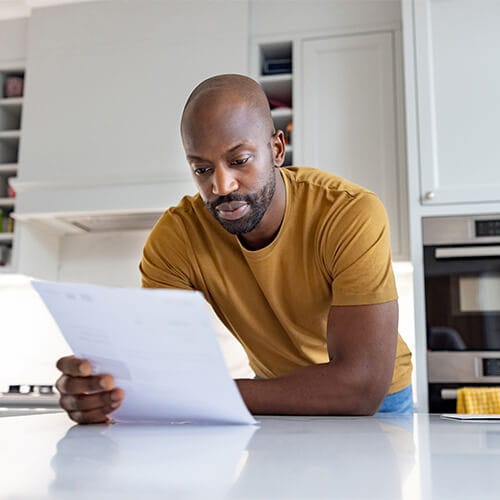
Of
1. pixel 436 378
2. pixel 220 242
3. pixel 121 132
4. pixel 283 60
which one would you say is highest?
pixel 283 60

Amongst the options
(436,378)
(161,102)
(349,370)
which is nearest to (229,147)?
(349,370)

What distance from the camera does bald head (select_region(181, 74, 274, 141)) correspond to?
116 cm

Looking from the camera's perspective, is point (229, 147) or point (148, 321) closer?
point (148, 321)

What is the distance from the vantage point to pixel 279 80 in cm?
273

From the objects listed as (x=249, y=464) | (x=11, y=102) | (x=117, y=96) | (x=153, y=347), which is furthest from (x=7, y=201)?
(x=249, y=464)

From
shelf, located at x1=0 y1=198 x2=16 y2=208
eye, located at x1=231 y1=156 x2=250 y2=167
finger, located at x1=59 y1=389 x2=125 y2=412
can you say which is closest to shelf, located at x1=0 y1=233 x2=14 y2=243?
shelf, located at x1=0 y1=198 x2=16 y2=208

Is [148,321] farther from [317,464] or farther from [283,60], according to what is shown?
[283,60]

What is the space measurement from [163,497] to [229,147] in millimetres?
892

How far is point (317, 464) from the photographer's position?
38 centimetres

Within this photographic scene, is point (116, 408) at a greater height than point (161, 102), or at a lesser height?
lesser

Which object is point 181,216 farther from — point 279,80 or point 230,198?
point 279,80

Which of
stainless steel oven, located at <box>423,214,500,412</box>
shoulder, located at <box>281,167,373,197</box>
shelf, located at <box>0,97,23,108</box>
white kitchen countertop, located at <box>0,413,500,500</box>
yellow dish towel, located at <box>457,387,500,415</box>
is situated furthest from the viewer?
shelf, located at <box>0,97,23,108</box>

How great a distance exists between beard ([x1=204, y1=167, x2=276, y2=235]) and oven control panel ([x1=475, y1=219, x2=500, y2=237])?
1267 mm

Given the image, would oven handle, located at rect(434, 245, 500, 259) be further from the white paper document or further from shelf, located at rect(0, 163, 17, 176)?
shelf, located at rect(0, 163, 17, 176)
